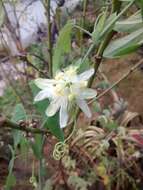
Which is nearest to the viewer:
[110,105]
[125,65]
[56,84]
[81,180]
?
[56,84]

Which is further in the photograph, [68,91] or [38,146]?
[38,146]

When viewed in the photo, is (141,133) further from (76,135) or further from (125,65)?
(125,65)

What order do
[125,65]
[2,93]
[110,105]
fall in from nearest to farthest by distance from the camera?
[110,105]
[125,65]
[2,93]

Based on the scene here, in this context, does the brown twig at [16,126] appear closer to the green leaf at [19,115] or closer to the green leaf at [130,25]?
the green leaf at [19,115]

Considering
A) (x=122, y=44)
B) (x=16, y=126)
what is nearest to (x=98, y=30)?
(x=122, y=44)

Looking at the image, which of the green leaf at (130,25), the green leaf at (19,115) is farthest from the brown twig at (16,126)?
the green leaf at (130,25)

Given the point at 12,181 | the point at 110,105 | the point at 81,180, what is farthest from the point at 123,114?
the point at 12,181

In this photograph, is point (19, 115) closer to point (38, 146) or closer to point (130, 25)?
point (38, 146)

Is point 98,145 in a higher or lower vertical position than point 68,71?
higher

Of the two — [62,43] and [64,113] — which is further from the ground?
[62,43]
